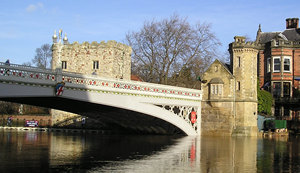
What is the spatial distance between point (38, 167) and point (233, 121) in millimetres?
23774

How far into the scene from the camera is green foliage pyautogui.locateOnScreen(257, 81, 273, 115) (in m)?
45.7

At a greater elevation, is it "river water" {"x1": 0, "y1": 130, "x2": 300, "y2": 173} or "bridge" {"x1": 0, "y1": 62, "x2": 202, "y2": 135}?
"bridge" {"x1": 0, "y1": 62, "x2": 202, "y2": 135}

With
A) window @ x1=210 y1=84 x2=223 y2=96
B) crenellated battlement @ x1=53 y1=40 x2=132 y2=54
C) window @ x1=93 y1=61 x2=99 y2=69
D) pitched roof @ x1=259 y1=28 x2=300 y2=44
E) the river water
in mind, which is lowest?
the river water

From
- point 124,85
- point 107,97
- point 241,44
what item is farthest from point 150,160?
point 241,44

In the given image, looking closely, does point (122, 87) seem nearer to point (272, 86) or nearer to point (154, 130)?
point (154, 130)

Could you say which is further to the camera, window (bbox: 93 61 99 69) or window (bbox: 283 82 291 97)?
window (bbox: 283 82 291 97)

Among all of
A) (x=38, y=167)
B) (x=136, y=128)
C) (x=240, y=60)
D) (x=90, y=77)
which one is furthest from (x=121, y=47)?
(x=38, y=167)

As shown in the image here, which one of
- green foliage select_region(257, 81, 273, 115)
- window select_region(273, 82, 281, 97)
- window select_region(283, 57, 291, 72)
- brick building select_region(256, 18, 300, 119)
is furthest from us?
window select_region(273, 82, 281, 97)

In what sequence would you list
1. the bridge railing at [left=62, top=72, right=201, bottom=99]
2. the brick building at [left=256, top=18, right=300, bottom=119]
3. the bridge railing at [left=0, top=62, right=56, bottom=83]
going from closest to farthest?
the bridge railing at [left=0, top=62, right=56, bottom=83] → the bridge railing at [left=62, top=72, right=201, bottom=99] → the brick building at [left=256, top=18, right=300, bottom=119]

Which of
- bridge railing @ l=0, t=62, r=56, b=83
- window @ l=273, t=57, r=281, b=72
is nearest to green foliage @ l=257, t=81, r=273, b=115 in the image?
window @ l=273, t=57, r=281, b=72

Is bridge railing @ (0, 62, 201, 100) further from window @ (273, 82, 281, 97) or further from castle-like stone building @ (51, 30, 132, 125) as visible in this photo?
window @ (273, 82, 281, 97)

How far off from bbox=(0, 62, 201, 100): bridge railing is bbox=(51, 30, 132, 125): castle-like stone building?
10.8m

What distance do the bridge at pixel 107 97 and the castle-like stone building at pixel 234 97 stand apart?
136 cm

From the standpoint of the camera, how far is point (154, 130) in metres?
41.5
